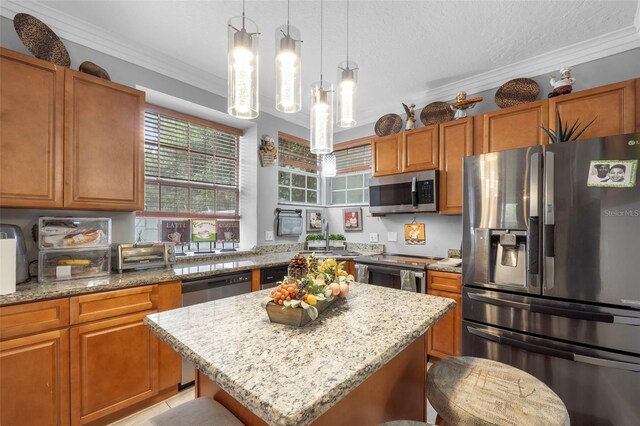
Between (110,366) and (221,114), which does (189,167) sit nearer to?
(221,114)

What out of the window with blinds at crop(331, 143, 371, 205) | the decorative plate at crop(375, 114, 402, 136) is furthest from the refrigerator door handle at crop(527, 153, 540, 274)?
the window with blinds at crop(331, 143, 371, 205)

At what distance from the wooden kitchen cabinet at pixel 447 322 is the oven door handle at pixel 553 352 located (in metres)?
0.28

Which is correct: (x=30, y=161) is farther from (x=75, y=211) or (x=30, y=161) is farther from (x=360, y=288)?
(x=360, y=288)

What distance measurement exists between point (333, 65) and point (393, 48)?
1.92ft

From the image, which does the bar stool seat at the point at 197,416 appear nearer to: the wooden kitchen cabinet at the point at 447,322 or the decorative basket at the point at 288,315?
the decorative basket at the point at 288,315

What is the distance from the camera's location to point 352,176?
4.15m

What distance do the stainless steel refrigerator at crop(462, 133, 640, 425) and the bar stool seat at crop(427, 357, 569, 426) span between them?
3.22ft

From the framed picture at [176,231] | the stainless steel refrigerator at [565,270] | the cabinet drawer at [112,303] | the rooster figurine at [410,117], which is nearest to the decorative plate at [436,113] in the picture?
the rooster figurine at [410,117]

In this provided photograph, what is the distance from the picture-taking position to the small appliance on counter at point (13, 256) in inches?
60.2

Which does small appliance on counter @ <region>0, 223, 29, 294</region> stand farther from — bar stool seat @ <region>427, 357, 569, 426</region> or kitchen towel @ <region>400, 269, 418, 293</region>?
kitchen towel @ <region>400, 269, 418, 293</region>

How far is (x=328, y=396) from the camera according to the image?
2.07 feet

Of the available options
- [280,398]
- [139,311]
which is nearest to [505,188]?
[280,398]

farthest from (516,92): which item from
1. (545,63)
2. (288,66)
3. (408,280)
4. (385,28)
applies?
(288,66)

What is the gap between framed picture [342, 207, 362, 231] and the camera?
12.8 ft
